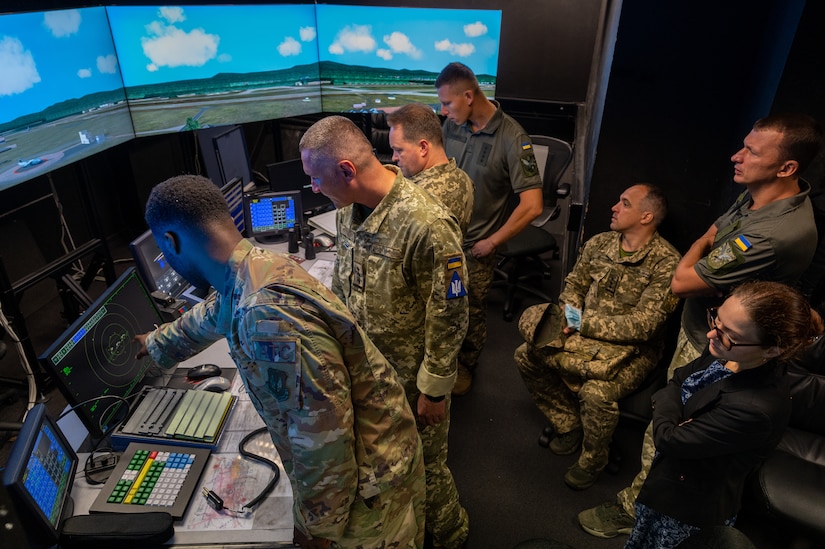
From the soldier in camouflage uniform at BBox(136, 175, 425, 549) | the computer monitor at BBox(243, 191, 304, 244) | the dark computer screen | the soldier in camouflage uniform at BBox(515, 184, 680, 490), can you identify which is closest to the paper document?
the computer monitor at BBox(243, 191, 304, 244)

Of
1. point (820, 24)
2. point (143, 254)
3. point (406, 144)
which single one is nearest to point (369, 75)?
point (406, 144)

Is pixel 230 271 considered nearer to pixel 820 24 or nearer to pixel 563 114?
pixel 820 24

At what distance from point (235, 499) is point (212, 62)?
9.00 ft

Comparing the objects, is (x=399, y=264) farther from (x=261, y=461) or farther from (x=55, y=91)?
(x=55, y=91)

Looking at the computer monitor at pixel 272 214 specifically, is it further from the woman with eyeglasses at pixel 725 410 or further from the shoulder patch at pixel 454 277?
the woman with eyeglasses at pixel 725 410

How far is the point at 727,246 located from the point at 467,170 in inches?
→ 51.1

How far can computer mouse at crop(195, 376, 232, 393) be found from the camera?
183 centimetres

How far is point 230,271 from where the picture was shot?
1.24 metres

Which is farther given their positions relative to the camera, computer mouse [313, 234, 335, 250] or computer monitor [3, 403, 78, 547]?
computer mouse [313, 234, 335, 250]

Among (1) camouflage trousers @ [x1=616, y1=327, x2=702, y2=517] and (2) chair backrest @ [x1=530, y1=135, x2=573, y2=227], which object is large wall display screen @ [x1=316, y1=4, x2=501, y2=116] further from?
(1) camouflage trousers @ [x1=616, y1=327, x2=702, y2=517]

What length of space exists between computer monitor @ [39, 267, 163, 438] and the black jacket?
170cm

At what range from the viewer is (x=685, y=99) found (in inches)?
98.3

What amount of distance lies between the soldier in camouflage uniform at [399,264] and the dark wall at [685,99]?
1.45 m

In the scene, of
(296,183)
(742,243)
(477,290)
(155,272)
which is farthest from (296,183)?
(742,243)
